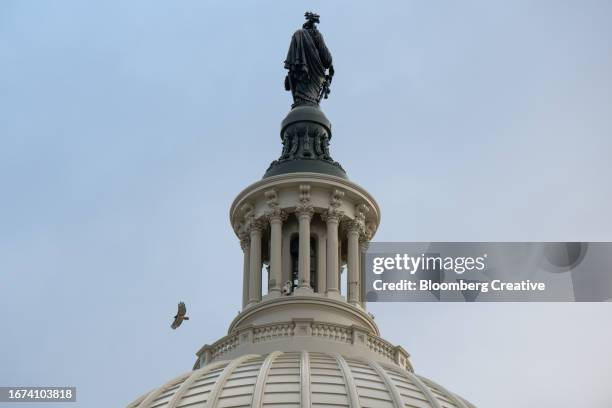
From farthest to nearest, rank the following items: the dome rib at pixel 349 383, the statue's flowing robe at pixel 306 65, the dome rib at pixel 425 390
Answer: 1. the statue's flowing robe at pixel 306 65
2. the dome rib at pixel 425 390
3. the dome rib at pixel 349 383

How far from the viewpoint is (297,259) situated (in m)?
62.9

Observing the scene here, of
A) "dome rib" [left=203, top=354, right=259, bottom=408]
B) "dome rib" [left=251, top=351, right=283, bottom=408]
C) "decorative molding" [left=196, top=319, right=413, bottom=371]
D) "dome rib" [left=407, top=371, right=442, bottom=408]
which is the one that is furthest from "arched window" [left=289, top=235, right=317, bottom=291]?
"dome rib" [left=407, top=371, right=442, bottom=408]

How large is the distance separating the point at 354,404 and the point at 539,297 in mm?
7604

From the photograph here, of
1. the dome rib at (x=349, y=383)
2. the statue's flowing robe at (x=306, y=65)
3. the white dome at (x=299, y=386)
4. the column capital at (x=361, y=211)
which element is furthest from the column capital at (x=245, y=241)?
the dome rib at (x=349, y=383)

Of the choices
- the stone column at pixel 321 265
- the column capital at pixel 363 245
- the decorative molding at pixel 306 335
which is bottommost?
the decorative molding at pixel 306 335

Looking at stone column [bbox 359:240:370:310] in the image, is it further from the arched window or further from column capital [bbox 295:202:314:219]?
column capital [bbox 295:202:314:219]

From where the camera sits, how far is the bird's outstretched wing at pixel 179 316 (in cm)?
5928

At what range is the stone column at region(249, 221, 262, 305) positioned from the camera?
200 feet

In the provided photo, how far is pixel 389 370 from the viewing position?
54.8m

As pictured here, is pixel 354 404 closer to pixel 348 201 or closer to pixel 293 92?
pixel 348 201

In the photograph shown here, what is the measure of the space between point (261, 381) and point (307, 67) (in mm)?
21422

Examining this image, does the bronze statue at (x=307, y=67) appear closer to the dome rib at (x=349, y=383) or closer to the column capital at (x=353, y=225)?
the column capital at (x=353, y=225)

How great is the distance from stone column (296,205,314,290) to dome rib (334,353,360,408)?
5994 millimetres

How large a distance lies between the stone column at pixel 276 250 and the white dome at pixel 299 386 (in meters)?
5.64
